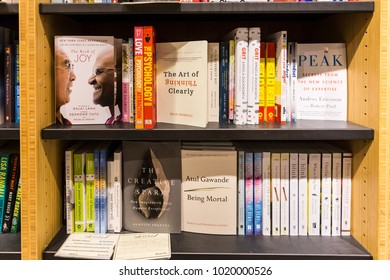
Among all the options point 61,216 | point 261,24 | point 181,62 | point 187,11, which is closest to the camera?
point 187,11

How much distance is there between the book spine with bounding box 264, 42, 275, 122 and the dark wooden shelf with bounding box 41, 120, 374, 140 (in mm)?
123

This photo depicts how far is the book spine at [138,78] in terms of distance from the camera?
1.25 meters

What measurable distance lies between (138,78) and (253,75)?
1.13ft

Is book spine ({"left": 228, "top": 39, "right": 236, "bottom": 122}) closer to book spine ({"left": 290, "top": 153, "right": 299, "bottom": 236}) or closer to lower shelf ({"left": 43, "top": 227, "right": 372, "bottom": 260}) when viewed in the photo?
book spine ({"left": 290, "top": 153, "right": 299, "bottom": 236})

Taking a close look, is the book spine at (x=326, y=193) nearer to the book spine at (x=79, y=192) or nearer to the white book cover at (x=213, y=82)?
the white book cover at (x=213, y=82)

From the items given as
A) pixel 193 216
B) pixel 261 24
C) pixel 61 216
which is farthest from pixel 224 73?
pixel 61 216

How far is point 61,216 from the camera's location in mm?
1447

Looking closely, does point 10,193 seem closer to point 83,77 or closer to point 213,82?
point 83,77

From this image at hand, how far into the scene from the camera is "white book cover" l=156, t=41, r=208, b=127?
1.29 m

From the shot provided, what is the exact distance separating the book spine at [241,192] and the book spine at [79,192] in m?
0.49

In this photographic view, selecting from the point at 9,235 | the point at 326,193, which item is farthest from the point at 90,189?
the point at 326,193

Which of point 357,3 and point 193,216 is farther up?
point 357,3

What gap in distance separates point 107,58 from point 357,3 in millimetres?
736

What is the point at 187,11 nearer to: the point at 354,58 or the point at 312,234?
the point at 354,58
